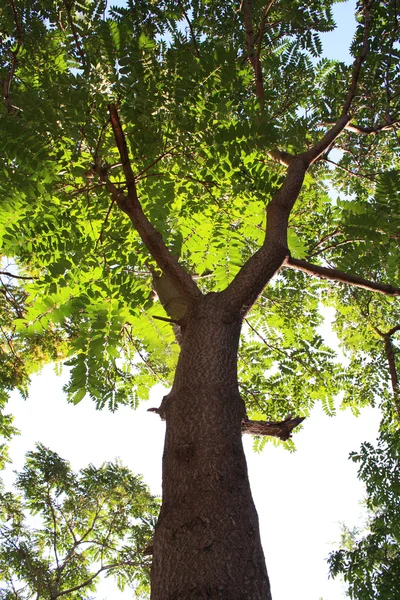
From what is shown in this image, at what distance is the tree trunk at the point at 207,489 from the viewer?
1.59 metres

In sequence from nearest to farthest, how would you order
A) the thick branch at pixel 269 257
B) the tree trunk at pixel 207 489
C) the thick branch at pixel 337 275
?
the tree trunk at pixel 207 489, the thick branch at pixel 269 257, the thick branch at pixel 337 275

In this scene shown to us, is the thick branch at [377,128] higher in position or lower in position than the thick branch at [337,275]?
higher

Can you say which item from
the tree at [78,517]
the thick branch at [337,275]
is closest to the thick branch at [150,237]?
the thick branch at [337,275]

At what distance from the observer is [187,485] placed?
1.94 m

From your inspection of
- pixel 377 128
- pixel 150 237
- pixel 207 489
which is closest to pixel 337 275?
pixel 150 237

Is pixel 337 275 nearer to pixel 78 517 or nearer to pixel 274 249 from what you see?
pixel 274 249

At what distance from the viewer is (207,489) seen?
1888 millimetres

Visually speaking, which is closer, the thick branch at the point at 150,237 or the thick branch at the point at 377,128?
the thick branch at the point at 150,237

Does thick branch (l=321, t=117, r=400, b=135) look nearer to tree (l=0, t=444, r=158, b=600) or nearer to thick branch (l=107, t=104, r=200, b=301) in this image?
thick branch (l=107, t=104, r=200, b=301)

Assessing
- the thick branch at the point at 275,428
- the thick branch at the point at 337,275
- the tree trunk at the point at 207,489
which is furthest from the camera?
the thick branch at the point at 337,275

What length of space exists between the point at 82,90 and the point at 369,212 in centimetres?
247

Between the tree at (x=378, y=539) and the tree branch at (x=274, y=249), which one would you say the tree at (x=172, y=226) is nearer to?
the tree branch at (x=274, y=249)

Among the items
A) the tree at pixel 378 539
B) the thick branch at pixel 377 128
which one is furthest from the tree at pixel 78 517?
the thick branch at pixel 377 128

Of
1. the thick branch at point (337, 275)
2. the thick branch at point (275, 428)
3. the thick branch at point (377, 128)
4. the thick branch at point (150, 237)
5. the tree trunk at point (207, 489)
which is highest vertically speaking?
the thick branch at point (377, 128)
